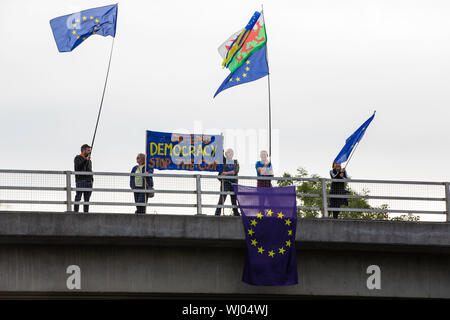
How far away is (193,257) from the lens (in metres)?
19.0

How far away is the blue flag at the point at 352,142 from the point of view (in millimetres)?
21094

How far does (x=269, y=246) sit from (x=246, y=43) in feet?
21.4

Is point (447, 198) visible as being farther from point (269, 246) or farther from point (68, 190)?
point (68, 190)

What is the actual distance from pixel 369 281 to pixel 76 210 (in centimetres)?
650

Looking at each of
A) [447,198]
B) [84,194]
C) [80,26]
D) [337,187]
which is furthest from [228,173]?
[80,26]

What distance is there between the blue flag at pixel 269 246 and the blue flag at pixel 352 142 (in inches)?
112

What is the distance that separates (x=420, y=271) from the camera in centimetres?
1978

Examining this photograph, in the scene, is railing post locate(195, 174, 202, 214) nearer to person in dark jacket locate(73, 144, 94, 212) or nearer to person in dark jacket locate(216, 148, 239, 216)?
person in dark jacket locate(216, 148, 239, 216)

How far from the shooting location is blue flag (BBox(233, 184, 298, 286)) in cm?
1858

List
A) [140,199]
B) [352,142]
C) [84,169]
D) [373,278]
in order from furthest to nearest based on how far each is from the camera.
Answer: [352,142] → [84,169] → [140,199] → [373,278]

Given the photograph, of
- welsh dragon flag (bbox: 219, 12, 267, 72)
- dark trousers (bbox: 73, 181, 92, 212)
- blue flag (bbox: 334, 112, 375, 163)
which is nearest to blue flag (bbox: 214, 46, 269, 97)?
welsh dragon flag (bbox: 219, 12, 267, 72)
